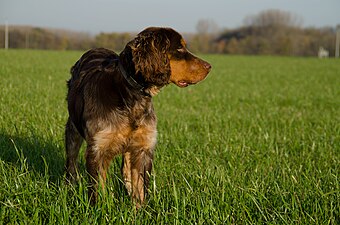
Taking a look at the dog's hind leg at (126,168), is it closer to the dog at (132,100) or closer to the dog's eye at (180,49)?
the dog at (132,100)

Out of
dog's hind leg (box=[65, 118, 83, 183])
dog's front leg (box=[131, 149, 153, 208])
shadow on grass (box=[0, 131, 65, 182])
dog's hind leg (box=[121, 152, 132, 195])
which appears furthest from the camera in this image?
dog's hind leg (box=[65, 118, 83, 183])

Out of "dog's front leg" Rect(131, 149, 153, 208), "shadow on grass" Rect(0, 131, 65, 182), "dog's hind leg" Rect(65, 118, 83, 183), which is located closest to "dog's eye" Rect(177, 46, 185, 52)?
"dog's front leg" Rect(131, 149, 153, 208)

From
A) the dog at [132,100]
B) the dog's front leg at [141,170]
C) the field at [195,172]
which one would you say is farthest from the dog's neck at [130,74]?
the field at [195,172]

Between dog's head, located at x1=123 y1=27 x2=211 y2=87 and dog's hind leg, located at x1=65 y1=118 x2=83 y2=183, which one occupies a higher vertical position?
dog's head, located at x1=123 y1=27 x2=211 y2=87

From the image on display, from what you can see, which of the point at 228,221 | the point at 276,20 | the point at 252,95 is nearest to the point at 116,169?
the point at 228,221

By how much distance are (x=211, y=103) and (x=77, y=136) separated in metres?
6.67

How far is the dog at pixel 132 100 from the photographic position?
11.6ft

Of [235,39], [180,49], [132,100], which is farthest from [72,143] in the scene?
[235,39]

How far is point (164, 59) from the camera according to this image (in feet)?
11.8

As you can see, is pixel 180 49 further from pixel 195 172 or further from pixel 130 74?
pixel 195 172

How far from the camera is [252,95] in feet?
43.9

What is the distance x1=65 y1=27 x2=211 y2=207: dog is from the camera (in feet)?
11.6

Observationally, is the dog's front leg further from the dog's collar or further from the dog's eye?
the dog's eye

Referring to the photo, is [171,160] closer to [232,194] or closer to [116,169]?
[116,169]
